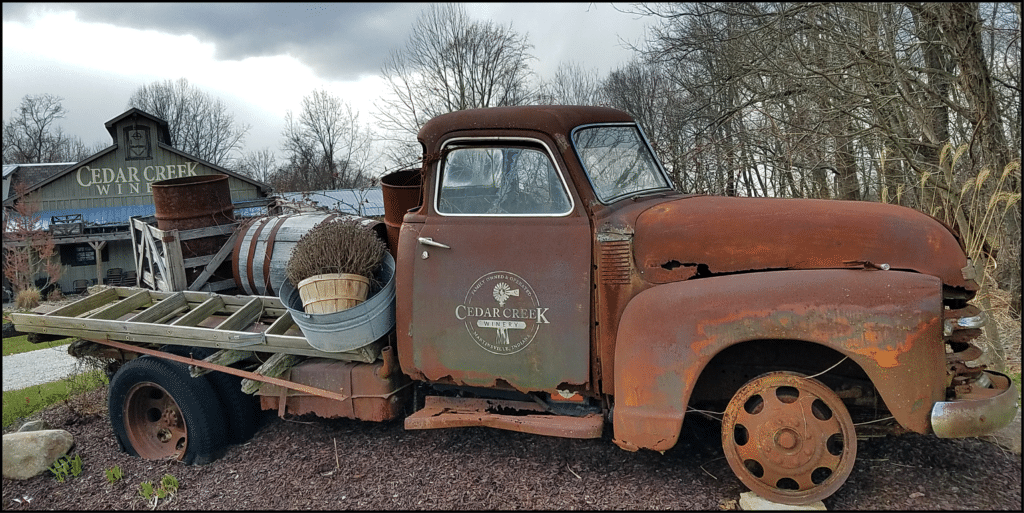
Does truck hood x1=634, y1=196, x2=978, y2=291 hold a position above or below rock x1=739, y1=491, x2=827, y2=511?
above

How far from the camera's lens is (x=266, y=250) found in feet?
17.5

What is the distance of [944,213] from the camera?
612 centimetres

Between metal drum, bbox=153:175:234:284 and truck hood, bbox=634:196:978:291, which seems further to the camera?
metal drum, bbox=153:175:234:284

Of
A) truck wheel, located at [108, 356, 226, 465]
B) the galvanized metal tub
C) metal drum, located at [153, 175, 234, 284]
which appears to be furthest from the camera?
metal drum, located at [153, 175, 234, 284]

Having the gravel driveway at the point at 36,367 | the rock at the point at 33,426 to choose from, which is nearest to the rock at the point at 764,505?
the rock at the point at 33,426

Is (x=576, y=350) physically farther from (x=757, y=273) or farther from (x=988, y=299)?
(x=988, y=299)

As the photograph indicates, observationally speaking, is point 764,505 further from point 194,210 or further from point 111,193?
point 111,193

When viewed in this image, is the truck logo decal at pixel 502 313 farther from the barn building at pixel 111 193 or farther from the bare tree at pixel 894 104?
the barn building at pixel 111 193

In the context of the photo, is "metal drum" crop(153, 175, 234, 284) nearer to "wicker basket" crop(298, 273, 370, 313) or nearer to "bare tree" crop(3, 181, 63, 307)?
"wicker basket" crop(298, 273, 370, 313)

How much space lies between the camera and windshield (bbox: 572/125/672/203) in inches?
153

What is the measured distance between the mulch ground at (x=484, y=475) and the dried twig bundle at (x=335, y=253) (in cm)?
121

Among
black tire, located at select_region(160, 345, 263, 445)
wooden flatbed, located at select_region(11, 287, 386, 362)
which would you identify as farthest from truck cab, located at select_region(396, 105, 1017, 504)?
black tire, located at select_region(160, 345, 263, 445)

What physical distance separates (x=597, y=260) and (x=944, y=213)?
4.39 m

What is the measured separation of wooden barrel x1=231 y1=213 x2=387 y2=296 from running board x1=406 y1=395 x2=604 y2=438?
1.90 meters
